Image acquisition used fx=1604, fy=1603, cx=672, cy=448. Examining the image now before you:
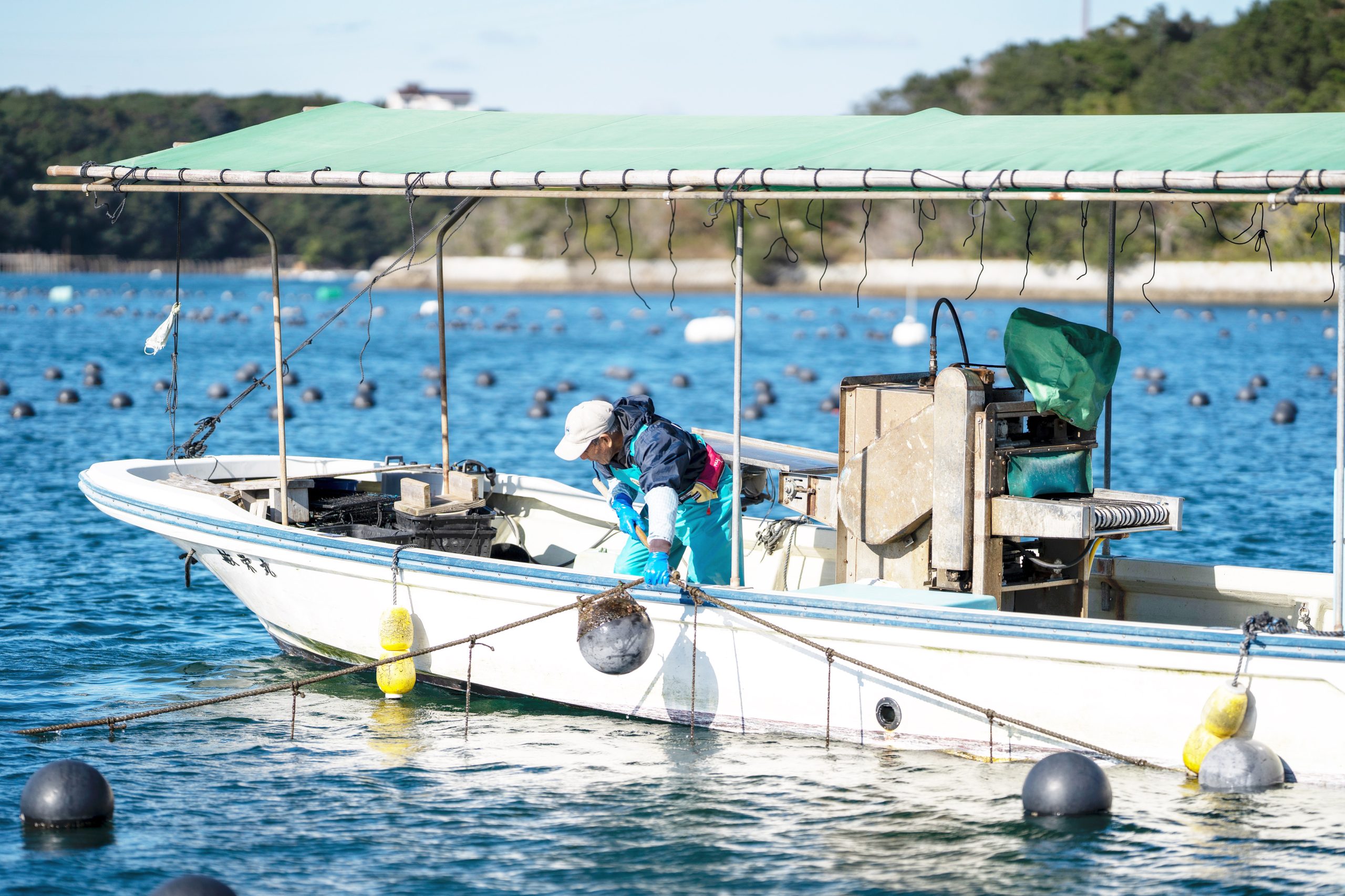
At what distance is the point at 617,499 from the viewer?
9.78 m

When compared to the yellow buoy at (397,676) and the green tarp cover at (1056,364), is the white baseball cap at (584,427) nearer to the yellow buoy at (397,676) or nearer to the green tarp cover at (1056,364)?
the yellow buoy at (397,676)

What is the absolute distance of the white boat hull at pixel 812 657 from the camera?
26.4 ft

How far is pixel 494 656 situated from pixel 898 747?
266 centimetres

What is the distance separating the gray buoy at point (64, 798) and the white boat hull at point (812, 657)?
8.17 ft

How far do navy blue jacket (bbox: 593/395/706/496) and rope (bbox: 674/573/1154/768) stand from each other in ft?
1.91

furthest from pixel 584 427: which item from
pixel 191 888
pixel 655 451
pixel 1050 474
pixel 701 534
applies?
pixel 191 888

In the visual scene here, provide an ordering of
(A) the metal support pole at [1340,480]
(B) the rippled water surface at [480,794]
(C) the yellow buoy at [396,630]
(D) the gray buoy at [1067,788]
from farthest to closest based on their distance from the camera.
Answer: (C) the yellow buoy at [396,630], (D) the gray buoy at [1067,788], (A) the metal support pole at [1340,480], (B) the rippled water surface at [480,794]

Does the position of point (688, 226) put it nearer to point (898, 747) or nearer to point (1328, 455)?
point (1328, 455)

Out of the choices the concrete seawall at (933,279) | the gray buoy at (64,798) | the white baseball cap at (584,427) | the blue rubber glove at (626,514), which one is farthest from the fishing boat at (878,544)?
the concrete seawall at (933,279)

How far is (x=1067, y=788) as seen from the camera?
26.2 ft

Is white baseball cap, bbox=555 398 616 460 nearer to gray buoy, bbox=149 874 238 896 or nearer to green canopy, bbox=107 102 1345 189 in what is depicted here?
green canopy, bbox=107 102 1345 189

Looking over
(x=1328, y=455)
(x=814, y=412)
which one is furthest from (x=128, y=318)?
(x=1328, y=455)

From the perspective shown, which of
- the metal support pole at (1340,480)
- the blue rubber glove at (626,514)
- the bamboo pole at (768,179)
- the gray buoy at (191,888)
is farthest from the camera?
the blue rubber glove at (626,514)

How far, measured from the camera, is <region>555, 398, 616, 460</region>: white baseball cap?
9.22m
